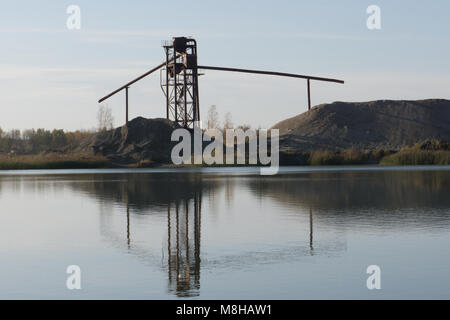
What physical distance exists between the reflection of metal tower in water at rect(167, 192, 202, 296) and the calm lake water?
0.08 feet

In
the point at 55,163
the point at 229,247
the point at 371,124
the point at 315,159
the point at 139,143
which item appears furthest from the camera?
the point at 371,124

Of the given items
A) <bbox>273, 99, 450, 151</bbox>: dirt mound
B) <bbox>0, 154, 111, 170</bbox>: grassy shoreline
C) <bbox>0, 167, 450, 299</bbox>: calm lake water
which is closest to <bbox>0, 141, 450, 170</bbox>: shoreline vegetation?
<bbox>0, 154, 111, 170</bbox>: grassy shoreline

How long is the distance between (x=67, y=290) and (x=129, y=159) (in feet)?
200

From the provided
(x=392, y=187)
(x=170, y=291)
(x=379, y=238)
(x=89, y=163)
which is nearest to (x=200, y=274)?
(x=170, y=291)

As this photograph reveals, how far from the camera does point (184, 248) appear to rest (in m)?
12.7

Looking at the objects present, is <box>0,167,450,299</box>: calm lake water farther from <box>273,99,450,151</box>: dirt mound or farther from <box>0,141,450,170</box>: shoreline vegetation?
<box>273,99,450,151</box>: dirt mound

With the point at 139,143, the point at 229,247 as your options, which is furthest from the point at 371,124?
the point at 229,247

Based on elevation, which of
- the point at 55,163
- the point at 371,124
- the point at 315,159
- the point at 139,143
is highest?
the point at 371,124

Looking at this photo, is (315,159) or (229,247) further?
(315,159)

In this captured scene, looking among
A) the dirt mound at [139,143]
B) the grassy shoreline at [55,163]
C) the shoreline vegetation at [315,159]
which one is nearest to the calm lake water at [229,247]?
the shoreline vegetation at [315,159]

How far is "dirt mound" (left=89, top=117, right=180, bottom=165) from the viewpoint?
6931 centimetres

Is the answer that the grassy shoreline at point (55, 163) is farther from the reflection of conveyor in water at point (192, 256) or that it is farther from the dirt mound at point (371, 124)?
the reflection of conveyor in water at point (192, 256)

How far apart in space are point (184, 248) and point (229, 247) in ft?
2.82

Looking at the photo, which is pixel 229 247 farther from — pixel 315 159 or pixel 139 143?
pixel 139 143
